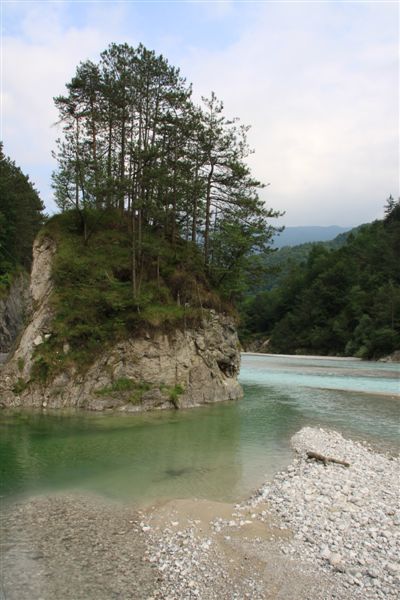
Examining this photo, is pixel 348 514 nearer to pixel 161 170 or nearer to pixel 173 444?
pixel 173 444

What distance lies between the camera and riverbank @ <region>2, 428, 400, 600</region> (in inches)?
278

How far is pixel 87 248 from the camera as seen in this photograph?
1138 inches

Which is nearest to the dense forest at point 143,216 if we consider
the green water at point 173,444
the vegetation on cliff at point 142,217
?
the vegetation on cliff at point 142,217

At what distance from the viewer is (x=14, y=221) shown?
178 ft

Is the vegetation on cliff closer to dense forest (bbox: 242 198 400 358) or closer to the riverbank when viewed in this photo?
the riverbank

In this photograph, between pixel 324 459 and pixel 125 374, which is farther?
pixel 125 374

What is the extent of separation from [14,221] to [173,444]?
45.4 m

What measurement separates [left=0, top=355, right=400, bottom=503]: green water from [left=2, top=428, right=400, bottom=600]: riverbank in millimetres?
1263

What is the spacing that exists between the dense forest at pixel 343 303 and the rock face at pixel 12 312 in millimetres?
33113

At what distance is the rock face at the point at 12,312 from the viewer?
4950cm

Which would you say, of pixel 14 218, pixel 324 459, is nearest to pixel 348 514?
pixel 324 459

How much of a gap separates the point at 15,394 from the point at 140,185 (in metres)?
14.8

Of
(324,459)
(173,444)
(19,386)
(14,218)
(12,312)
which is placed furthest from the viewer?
(14,218)

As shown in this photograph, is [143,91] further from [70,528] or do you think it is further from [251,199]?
[70,528]
